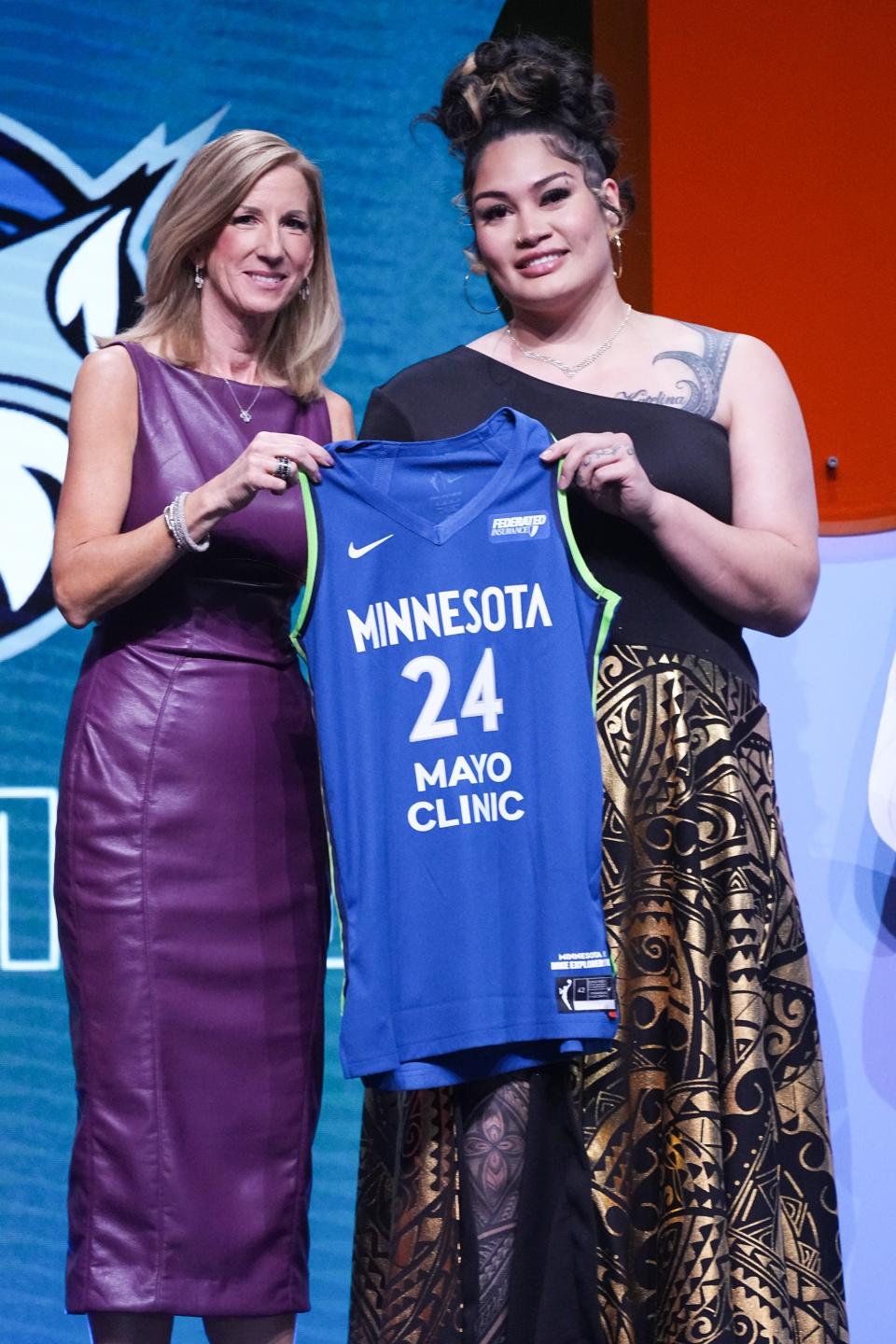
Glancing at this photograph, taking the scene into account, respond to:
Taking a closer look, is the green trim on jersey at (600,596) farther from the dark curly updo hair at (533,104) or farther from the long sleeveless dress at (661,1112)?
the dark curly updo hair at (533,104)

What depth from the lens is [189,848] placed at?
89.6 inches

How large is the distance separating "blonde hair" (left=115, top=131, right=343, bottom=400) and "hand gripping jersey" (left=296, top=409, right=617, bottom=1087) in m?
0.66

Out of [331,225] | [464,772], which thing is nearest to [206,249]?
[331,225]

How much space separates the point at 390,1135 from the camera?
1930 mm


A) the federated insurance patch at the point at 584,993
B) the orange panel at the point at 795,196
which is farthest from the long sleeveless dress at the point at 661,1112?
the orange panel at the point at 795,196

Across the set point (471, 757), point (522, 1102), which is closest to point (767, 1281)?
point (522, 1102)

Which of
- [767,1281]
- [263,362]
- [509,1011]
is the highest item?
[263,362]

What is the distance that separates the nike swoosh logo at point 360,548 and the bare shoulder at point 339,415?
0.61 metres

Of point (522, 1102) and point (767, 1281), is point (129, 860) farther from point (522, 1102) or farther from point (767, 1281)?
point (767, 1281)

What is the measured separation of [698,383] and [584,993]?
0.78 metres

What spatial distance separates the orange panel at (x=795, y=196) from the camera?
3.18 m

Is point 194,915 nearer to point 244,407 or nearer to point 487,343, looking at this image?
point 244,407

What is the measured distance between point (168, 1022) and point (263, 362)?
1006 millimetres

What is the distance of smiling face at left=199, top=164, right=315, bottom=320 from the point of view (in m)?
2.42
